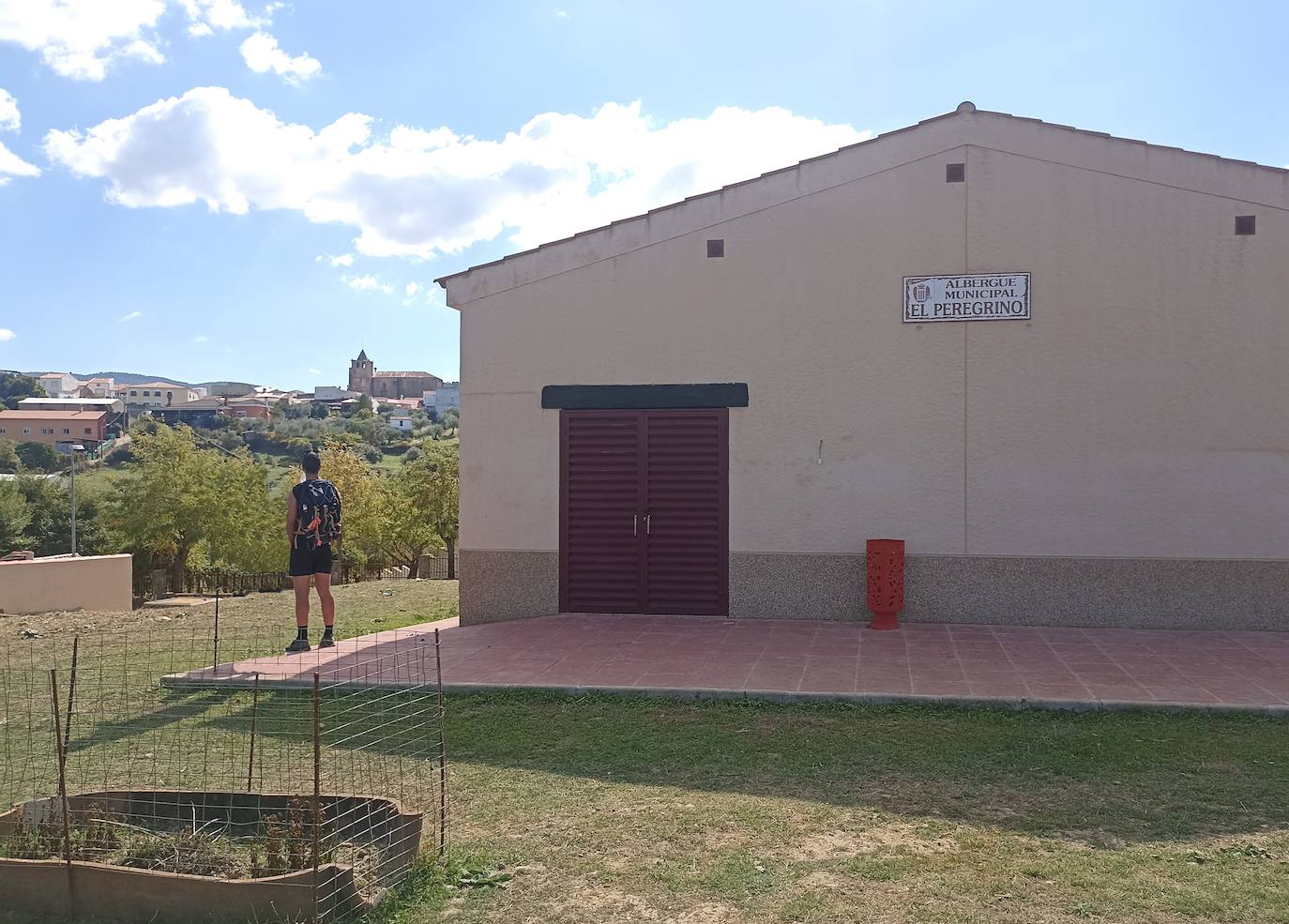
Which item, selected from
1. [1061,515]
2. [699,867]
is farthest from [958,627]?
[699,867]

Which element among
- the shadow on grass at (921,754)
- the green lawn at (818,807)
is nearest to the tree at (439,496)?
the green lawn at (818,807)

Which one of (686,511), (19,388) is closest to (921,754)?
(686,511)

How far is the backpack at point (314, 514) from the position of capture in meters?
9.62

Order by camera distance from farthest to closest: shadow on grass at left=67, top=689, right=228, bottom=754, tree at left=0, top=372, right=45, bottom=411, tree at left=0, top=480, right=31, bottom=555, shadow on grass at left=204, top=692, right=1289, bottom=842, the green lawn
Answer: tree at left=0, top=372, right=45, bottom=411, tree at left=0, top=480, right=31, bottom=555, shadow on grass at left=67, top=689, right=228, bottom=754, shadow on grass at left=204, top=692, right=1289, bottom=842, the green lawn

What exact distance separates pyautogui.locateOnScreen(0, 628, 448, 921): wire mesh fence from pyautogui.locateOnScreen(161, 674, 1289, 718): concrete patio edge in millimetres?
64

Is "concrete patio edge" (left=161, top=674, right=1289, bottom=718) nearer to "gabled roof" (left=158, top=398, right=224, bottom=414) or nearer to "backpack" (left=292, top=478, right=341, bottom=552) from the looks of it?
"backpack" (left=292, top=478, right=341, bottom=552)

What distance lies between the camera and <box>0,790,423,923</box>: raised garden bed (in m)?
3.99

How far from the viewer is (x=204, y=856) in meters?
4.32

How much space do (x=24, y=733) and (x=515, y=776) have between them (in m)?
3.77

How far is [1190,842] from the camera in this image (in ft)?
15.8

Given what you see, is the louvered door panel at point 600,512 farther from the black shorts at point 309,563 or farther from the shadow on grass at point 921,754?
the shadow on grass at point 921,754

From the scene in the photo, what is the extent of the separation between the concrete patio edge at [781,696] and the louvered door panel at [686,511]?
3377 millimetres

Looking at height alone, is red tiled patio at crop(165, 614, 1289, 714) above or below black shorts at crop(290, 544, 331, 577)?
below

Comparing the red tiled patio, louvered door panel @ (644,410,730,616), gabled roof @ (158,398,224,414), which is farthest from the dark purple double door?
gabled roof @ (158,398,224,414)
